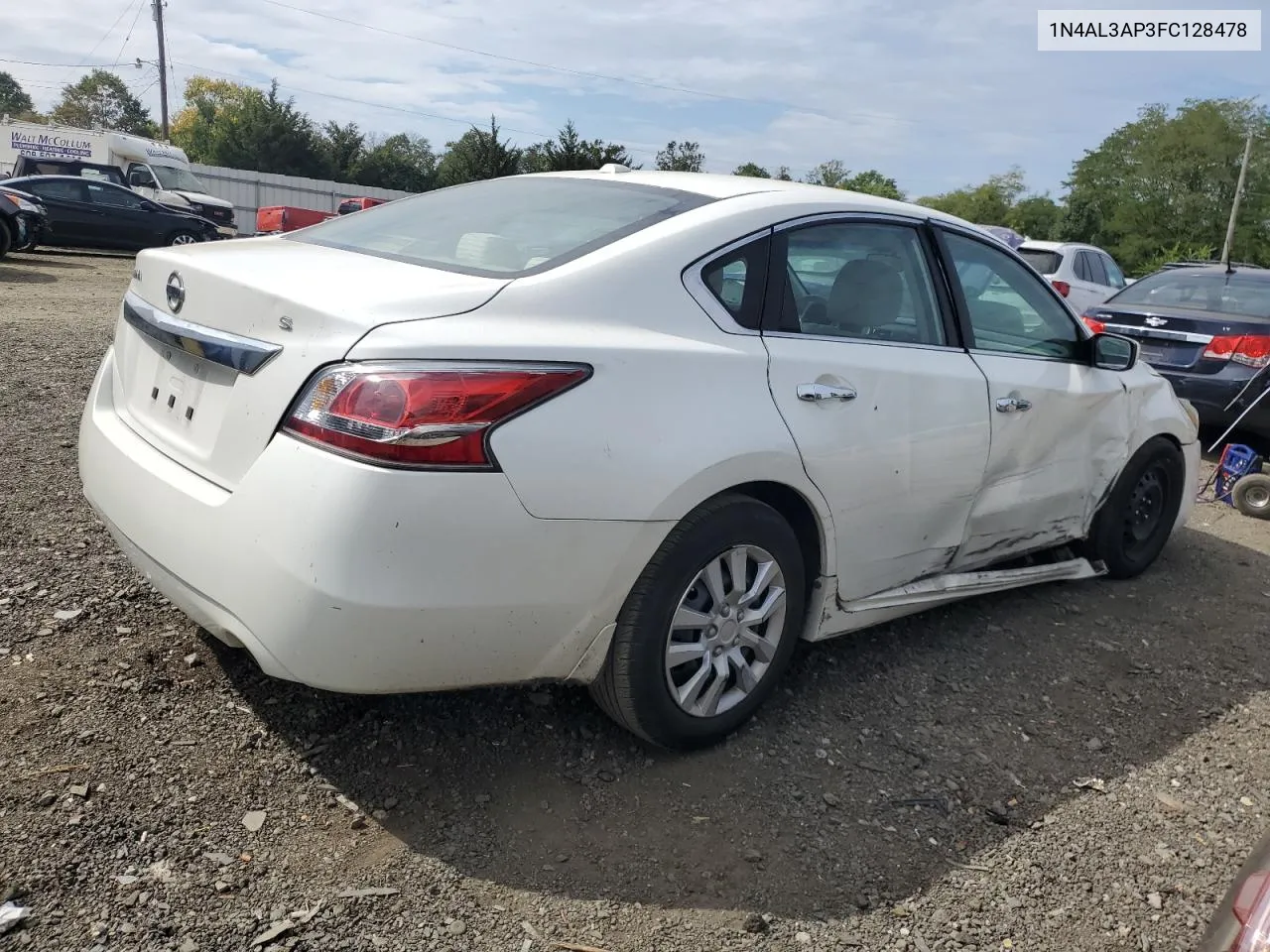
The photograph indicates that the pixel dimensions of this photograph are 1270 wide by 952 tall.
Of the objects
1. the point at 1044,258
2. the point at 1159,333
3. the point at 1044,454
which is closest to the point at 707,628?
the point at 1044,454

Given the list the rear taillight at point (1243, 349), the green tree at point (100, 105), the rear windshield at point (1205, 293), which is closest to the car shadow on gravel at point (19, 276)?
the rear windshield at point (1205, 293)

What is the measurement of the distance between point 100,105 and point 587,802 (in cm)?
10510

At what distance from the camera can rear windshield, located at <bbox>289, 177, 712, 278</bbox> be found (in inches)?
109

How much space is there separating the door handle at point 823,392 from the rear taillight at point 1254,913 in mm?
1568

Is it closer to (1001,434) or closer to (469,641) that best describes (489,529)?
(469,641)

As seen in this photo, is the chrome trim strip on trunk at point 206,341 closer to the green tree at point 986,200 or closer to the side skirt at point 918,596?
the side skirt at point 918,596

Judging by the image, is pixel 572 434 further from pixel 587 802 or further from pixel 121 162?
pixel 121 162

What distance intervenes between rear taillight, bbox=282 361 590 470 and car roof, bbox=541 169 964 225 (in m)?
1.20

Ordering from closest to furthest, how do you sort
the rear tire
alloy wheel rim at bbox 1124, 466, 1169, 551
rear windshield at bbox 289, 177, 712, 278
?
rear windshield at bbox 289, 177, 712, 278 < alloy wheel rim at bbox 1124, 466, 1169, 551 < the rear tire

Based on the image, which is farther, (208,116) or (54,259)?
(208,116)

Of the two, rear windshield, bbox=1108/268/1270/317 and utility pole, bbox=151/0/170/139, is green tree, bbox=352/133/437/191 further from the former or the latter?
rear windshield, bbox=1108/268/1270/317

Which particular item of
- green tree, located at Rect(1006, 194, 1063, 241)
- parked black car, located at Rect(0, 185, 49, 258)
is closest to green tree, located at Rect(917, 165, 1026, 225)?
green tree, located at Rect(1006, 194, 1063, 241)

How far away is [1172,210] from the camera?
59.7 meters

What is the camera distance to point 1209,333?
714cm
